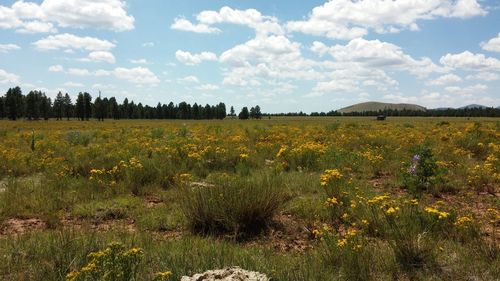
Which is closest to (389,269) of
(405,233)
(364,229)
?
(405,233)

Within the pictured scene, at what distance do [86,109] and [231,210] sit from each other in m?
115

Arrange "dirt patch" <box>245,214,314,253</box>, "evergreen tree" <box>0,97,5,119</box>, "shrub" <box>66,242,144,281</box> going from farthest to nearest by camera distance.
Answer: "evergreen tree" <box>0,97,5,119</box>, "dirt patch" <box>245,214,314,253</box>, "shrub" <box>66,242,144,281</box>

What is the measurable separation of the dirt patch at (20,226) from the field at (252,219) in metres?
0.02

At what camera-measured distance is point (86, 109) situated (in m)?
112

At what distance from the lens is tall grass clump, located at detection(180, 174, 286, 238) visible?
569 centimetres

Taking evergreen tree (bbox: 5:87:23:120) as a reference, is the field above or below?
below

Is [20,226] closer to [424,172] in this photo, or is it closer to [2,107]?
[424,172]

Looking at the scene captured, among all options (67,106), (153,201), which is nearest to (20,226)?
(153,201)

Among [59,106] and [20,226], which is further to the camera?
[59,106]

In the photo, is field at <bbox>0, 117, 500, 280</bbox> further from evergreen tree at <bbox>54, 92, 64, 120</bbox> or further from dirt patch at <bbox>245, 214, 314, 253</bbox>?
evergreen tree at <bbox>54, 92, 64, 120</bbox>

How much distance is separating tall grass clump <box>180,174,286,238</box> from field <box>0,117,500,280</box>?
2 cm

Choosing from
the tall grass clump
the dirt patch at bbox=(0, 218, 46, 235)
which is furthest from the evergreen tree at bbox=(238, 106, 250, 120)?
the tall grass clump

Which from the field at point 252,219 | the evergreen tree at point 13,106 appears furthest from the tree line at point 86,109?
the field at point 252,219

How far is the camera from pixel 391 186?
8281 millimetres
